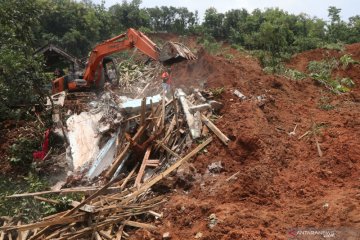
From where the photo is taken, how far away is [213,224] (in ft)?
18.7

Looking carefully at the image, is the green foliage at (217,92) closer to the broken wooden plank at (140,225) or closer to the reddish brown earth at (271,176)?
the reddish brown earth at (271,176)

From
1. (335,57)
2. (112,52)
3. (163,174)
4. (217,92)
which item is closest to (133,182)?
(163,174)

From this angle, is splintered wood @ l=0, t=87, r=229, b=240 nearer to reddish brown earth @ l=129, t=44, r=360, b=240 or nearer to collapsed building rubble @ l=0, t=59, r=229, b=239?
collapsed building rubble @ l=0, t=59, r=229, b=239

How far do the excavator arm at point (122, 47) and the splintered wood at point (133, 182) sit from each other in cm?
132

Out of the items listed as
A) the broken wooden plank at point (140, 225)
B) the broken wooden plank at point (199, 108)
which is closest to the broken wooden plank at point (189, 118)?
the broken wooden plank at point (199, 108)

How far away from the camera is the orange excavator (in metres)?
8.48

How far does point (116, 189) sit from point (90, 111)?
3.72 metres

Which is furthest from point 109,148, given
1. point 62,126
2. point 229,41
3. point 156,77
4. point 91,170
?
point 229,41

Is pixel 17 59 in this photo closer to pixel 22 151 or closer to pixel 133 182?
pixel 22 151

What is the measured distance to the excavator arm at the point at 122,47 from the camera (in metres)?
9.15

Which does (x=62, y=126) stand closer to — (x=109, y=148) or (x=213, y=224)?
(x=109, y=148)

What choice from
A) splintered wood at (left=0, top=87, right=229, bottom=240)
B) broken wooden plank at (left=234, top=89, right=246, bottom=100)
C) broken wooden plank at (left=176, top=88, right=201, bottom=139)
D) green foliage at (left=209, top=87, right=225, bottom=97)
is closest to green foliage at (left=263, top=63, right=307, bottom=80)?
broken wooden plank at (left=234, top=89, right=246, bottom=100)

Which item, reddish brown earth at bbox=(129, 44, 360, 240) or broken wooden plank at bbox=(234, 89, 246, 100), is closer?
reddish brown earth at bbox=(129, 44, 360, 240)

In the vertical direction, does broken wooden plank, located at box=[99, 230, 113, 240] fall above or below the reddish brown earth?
below
